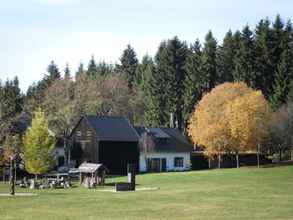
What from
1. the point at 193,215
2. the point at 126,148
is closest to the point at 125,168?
the point at 126,148

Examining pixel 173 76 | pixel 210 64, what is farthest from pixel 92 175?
pixel 173 76

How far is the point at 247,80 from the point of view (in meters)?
91.8

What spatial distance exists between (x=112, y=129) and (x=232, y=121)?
15927 mm

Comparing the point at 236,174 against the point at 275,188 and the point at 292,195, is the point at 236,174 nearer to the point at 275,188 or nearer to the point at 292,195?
the point at 275,188

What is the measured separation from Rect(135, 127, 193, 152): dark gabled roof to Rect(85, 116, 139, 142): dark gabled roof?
2.84 meters

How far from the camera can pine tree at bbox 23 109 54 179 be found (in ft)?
204

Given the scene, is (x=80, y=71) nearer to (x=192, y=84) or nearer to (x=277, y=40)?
(x=192, y=84)

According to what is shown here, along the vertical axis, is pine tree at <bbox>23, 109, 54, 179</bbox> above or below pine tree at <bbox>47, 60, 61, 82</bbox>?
below

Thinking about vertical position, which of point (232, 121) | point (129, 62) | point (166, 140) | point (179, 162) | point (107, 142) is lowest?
point (179, 162)

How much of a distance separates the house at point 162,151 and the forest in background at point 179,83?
36.1 feet

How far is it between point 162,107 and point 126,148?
23680 mm

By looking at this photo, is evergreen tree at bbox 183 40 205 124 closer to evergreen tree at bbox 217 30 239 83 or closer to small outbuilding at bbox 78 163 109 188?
evergreen tree at bbox 217 30 239 83

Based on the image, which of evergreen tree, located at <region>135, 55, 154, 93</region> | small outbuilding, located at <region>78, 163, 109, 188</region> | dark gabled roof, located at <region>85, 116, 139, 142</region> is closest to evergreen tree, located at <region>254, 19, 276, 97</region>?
evergreen tree, located at <region>135, 55, 154, 93</region>

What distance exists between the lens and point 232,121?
7169 cm
